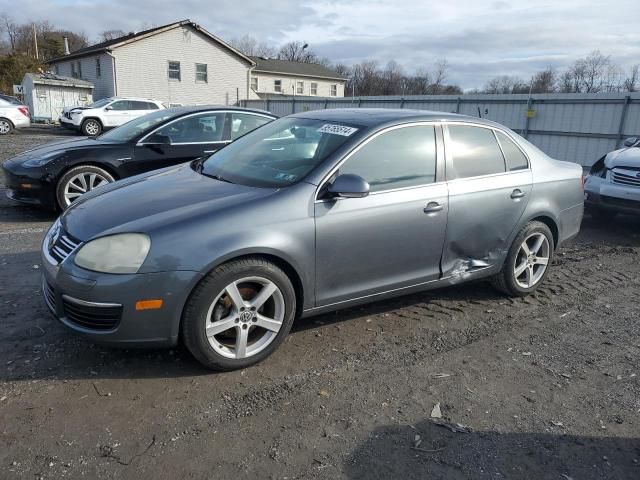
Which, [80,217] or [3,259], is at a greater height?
[80,217]

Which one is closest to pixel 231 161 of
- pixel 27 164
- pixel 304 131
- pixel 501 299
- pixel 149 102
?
pixel 304 131

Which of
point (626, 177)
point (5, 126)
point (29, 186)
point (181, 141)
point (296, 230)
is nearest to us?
point (296, 230)

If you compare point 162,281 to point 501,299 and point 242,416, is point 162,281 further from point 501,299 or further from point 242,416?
point 501,299

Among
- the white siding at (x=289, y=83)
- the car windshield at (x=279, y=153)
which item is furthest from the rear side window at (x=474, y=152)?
the white siding at (x=289, y=83)

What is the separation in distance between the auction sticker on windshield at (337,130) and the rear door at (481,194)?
2.82 ft

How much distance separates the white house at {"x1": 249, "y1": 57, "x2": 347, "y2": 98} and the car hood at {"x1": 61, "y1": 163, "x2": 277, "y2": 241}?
147 ft

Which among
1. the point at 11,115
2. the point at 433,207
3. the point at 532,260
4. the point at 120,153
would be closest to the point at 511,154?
the point at 532,260

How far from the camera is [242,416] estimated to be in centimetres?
291

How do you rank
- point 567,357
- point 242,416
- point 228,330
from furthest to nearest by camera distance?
point 567,357 < point 228,330 < point 242,416

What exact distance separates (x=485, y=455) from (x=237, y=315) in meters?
1.63

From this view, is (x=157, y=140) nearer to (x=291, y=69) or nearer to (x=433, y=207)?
Answer: (x=433, y=207)

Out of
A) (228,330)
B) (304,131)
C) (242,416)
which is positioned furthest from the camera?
(304,131)

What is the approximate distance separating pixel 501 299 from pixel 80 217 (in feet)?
11.9

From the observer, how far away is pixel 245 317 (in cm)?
329
